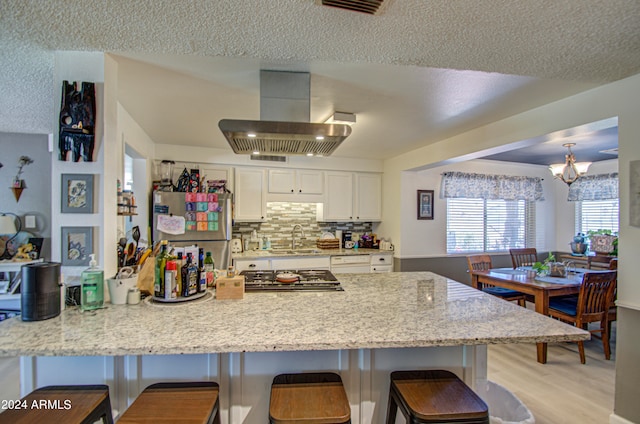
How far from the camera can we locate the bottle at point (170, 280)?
158cm

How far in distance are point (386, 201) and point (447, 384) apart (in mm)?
3599

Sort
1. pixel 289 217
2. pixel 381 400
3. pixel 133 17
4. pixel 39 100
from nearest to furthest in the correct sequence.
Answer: pixel 133 17 < pixel 381 400 < pixel 39 100 < pixel 289 217

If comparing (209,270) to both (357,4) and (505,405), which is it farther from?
(505,405)

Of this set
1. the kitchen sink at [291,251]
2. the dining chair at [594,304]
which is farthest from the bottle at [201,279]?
the dining chair at [594,304]

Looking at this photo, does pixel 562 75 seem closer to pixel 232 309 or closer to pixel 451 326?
pixel 451 326

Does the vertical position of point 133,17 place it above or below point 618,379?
above

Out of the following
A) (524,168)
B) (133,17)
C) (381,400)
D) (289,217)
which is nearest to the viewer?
(133,17)

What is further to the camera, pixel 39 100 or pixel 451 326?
pixel 39 100

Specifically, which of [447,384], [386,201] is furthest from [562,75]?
[386,201]

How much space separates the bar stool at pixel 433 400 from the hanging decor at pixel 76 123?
73.8 inches

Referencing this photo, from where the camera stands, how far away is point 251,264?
3824mm

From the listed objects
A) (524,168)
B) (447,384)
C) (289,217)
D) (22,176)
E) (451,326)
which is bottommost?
(447,384)

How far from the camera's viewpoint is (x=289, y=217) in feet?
15.1

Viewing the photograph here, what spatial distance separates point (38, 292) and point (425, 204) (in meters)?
4.24
